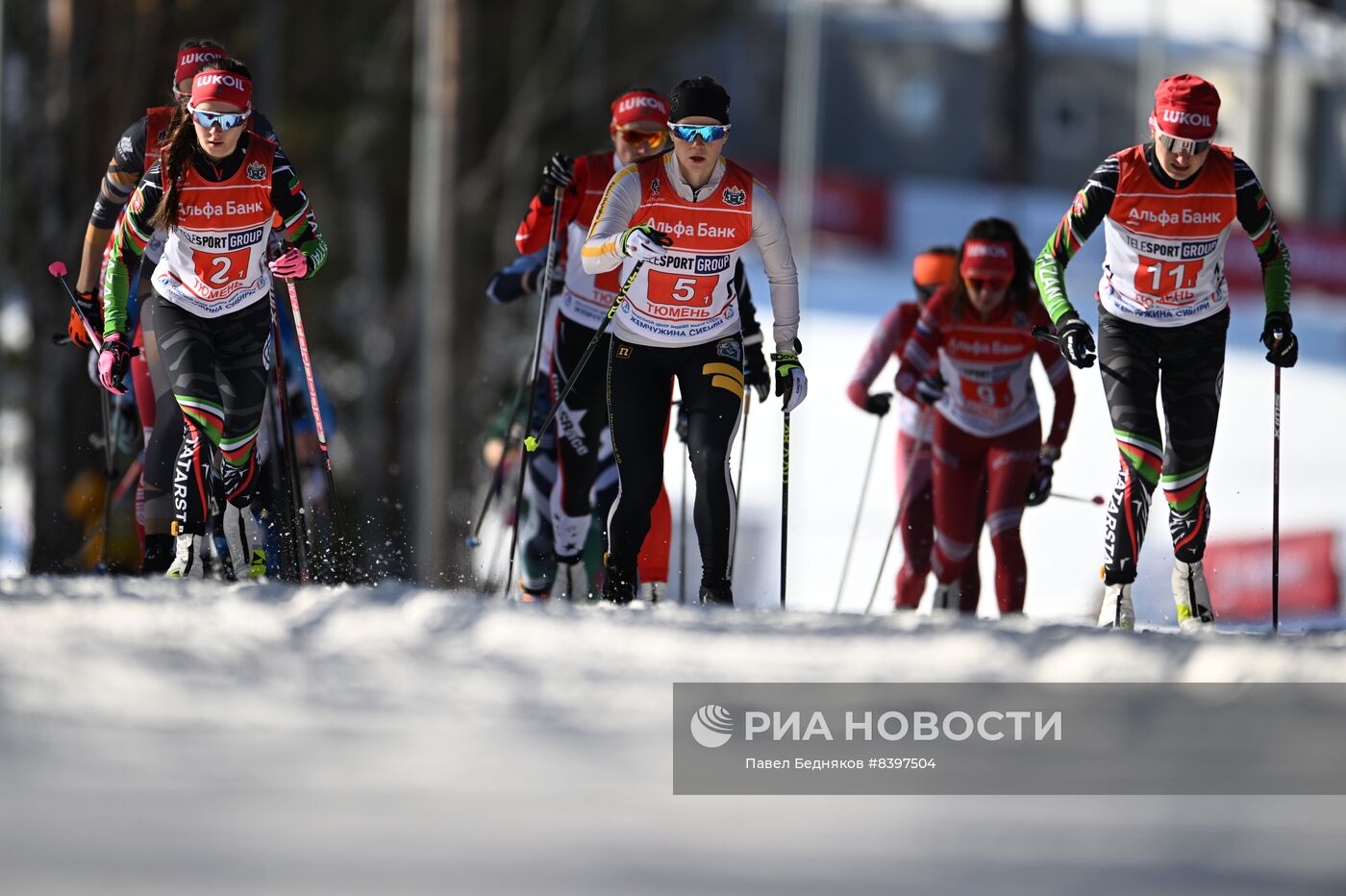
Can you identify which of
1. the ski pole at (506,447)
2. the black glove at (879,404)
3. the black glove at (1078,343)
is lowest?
the ski pole at (506,447)

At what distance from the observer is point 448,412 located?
66.0 feet

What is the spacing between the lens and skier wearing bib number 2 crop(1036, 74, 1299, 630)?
758 cm

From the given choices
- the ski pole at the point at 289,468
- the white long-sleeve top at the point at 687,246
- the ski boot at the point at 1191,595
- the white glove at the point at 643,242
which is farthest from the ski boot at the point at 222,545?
the ski boot at the point at 1191,595

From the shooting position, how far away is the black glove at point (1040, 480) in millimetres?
9039

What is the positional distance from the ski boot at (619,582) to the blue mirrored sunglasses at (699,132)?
167 cm

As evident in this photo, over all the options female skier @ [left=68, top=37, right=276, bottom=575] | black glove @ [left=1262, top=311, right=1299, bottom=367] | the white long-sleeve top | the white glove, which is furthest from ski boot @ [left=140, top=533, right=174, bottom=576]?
black glove @ [left=1262, top=311, right=1299, bottom=367]

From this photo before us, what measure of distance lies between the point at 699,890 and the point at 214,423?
12.4 ft

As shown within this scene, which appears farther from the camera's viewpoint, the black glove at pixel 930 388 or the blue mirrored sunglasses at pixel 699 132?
the black glove at pixel 930 388

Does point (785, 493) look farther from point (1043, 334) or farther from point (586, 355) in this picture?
point (1043, 334)

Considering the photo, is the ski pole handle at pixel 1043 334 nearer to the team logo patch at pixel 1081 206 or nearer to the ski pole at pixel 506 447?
the team logo patch at pixel 1081 206

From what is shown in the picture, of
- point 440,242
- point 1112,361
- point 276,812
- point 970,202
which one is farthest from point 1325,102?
point 276,812

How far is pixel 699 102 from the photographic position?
7.24m

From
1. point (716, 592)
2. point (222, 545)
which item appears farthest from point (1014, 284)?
point (222, 545)

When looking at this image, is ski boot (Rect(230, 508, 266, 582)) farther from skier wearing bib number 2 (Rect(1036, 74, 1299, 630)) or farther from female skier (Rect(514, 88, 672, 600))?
skier wearing bib number 2 (Rect(1036, 74, 1299, 630))
